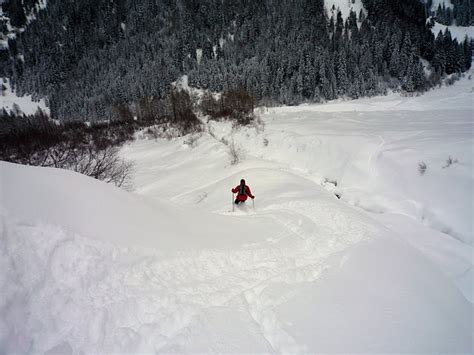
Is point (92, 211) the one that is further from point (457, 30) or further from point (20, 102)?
point (20, 102)

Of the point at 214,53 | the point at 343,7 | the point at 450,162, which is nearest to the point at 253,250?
the point at 450,162

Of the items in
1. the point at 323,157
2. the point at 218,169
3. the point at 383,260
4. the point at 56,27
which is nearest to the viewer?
the point at 383,260

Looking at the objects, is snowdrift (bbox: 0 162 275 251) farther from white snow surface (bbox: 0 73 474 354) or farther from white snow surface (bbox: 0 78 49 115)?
white snow surface (bbox: 0 78 49 115)

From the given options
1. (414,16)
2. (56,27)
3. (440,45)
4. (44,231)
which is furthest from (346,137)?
(56,27)

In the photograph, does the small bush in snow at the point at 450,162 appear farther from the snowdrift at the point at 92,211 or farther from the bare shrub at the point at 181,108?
the bare shrub at the point at 181,108

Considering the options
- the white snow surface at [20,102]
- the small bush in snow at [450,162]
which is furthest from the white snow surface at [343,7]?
the white snow surface at [20,102]

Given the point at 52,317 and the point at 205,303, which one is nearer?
the point at 52,317

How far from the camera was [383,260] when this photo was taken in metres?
4.77

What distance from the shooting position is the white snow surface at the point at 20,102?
105175 mm

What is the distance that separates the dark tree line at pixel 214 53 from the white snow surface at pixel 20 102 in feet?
13.8

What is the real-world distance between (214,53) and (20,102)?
87.6 meters

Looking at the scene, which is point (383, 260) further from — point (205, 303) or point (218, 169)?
point (218, 169)

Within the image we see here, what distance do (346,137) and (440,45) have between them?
71.2 metres

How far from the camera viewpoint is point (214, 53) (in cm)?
9788
